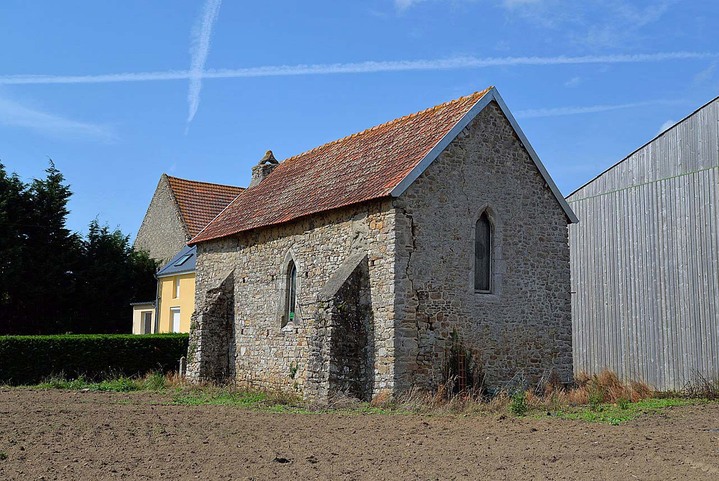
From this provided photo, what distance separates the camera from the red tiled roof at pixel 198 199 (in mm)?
33312

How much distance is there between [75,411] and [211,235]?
8.71 meters

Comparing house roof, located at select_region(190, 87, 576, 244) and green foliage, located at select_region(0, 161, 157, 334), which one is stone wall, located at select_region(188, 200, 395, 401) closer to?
house roof, located at select_region(190, 87, 576, 244)

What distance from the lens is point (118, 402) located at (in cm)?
1605

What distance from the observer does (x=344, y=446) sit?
33.2 feet

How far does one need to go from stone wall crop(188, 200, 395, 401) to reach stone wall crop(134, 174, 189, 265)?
36.9ft

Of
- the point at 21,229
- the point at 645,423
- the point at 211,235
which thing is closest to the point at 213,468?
the point at 645,423

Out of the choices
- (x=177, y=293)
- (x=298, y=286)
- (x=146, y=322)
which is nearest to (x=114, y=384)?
(x=298, y=286)

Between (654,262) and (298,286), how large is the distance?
8.96 m

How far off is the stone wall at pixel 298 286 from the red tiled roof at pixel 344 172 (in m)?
0.32

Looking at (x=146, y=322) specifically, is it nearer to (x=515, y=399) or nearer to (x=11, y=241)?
(x=11, y=241)

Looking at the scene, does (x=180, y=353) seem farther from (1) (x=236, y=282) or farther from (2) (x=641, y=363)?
(2) (x=641, y=363)

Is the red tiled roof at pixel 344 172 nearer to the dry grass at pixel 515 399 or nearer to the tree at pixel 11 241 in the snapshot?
the dry grass at pixel 515 399

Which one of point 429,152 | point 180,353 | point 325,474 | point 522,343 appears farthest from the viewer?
point 180,353

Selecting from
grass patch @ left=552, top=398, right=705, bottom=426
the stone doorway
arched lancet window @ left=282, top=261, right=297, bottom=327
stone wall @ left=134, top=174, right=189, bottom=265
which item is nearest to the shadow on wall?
the stone doorway
